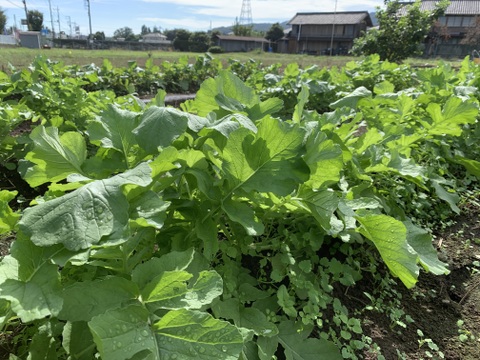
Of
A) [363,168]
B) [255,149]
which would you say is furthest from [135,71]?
[255,149]

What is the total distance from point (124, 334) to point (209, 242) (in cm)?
41

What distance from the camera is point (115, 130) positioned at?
4.29ft

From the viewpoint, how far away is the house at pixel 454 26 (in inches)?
1502

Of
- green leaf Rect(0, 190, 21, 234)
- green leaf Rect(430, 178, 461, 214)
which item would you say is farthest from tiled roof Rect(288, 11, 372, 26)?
green leaf Rect(0, 190, 21, 234)

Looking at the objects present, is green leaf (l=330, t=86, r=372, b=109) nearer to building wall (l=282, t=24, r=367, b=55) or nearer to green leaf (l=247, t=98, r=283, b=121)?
green leaf (l=247, t=98, r=283, b=121)

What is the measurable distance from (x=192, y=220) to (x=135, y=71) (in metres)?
7.11

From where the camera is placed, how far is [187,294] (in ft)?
3.25

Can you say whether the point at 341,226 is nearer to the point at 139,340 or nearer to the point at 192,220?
the point at 192,220

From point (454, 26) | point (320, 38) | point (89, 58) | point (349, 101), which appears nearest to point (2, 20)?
point (320, 38)

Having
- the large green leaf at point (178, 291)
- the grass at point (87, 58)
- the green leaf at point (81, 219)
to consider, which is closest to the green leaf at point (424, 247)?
the large green leaf at point (178, 291)

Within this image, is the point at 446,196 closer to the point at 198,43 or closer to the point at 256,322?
the point at 256,322

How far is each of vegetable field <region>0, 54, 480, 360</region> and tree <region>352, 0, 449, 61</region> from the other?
13.2 m

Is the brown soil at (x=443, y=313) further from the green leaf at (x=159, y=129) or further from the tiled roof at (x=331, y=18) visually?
the tiled roof at (x=331, y=18)

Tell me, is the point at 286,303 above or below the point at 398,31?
below
